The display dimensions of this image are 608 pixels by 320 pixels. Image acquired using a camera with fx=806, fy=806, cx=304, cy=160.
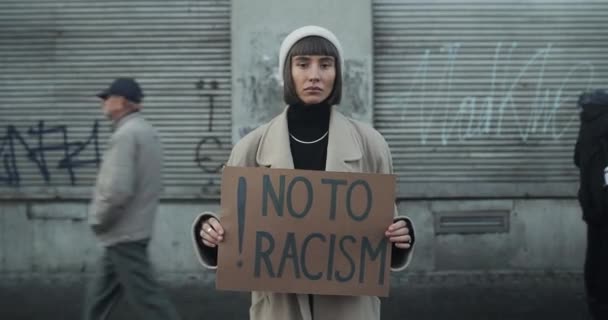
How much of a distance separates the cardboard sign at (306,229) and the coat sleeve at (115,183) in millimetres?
2400

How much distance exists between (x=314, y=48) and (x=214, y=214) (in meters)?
0.66

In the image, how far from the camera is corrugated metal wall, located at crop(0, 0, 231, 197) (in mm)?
7922

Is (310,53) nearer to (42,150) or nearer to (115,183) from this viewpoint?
(115,183)

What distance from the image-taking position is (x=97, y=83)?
315 inches

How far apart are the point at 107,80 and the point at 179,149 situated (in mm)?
990

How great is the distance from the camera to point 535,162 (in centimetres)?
805

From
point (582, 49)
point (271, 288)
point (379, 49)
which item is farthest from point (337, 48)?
point (582, 49)

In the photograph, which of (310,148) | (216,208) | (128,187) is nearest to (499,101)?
(216,208)

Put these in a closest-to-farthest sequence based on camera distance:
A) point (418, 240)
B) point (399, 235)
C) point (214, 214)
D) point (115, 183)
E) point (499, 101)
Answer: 1. point (399, 235)
2. point (214, 214)
3. point (115, 183)
4. point (418, 240)
5. point (499, 101)

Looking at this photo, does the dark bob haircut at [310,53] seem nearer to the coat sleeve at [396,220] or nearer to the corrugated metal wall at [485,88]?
the coat sleeve at [396,220]

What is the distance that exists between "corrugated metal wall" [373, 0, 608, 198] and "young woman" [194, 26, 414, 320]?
524cm

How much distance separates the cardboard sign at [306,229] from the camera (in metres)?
2.65

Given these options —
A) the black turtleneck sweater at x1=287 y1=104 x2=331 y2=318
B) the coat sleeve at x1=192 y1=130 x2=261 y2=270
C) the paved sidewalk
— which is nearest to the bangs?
the black turtleneck sweater at x1=287 y1=104 x2=331 y2=318

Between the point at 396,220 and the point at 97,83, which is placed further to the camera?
the point at 97,83
